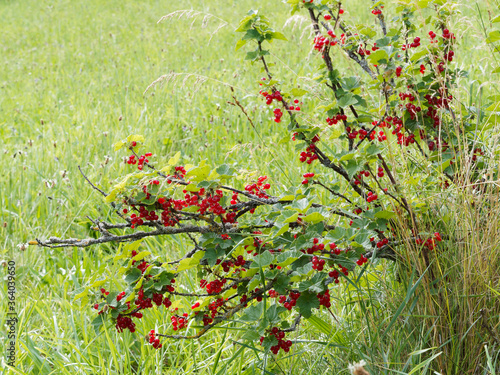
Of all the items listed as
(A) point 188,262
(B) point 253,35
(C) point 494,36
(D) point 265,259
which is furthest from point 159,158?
(C) point 494,36

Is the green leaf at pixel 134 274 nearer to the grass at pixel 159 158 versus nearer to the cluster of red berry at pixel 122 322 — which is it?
the cluster of red berry at pixel 122 322

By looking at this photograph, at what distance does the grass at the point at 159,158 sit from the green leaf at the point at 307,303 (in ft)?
0.65

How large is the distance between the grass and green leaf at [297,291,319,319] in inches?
7.9

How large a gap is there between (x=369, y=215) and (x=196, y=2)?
37.1 feet

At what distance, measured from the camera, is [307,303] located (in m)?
1.50

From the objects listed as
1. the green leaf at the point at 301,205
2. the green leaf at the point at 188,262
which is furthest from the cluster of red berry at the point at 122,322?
the green leaf at the point at 301,205

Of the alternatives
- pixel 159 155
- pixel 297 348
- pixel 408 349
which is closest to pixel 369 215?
pixel 408 349

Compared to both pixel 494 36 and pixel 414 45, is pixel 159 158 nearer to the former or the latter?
pixel 414 45

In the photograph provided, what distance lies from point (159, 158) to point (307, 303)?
275 centimetres

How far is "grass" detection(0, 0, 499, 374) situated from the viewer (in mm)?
1719

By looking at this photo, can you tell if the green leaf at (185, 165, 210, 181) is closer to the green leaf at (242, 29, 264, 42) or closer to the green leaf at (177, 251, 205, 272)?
the green leaf at (177, 251, 205, 272)

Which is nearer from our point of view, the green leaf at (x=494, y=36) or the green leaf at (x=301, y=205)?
the green leaf at (x=301, y=205)

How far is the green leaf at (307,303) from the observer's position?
1.48m

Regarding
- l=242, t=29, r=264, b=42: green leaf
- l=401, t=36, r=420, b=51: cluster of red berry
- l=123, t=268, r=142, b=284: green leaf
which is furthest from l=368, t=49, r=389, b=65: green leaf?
l=123, t=268, r=142, b=284: green leaf
